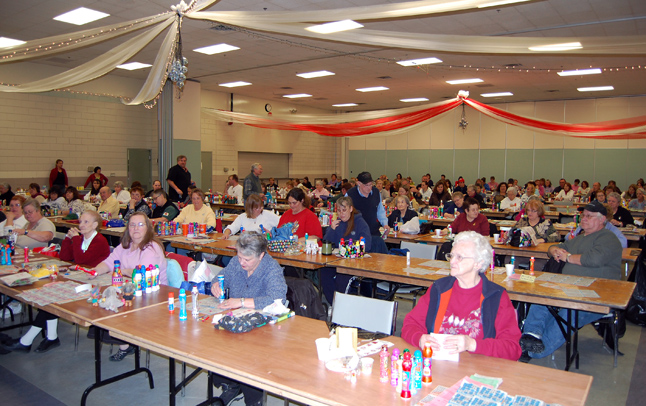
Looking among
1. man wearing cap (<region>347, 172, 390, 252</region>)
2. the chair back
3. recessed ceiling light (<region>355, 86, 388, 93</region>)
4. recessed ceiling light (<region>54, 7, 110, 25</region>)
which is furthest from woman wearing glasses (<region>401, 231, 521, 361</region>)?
recessed ceiling light (<region>355, 86, 388, 93</region>)

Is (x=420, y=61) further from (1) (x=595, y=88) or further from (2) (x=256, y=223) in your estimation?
(1) (x=595, y=88)

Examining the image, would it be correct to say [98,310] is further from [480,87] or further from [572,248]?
[480,87]

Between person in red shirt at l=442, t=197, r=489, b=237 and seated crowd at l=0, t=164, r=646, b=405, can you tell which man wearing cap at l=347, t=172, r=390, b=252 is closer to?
seated crowd at l=0, t=164, r=646, b=405

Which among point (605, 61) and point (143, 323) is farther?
point (605, 61)

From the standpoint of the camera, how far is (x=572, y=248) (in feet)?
14.5

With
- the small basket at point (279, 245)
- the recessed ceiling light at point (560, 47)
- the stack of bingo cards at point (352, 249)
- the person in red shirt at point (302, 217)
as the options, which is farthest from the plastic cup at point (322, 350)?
the person in red shirt at point (302, 217)

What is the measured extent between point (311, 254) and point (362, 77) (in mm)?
8332

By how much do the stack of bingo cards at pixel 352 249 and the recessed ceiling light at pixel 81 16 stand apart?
581 centimetres

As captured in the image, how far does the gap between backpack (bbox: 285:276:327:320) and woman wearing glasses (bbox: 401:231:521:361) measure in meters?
0.92

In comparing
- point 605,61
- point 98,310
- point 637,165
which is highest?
point 605,61

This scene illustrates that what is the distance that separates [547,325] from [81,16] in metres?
8.06

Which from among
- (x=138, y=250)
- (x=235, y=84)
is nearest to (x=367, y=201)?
(x=138, y=250)

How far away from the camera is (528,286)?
363 centimetres

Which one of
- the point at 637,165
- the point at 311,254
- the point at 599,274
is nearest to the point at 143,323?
the point at 311,254
